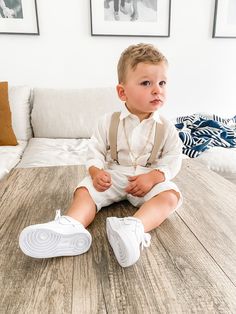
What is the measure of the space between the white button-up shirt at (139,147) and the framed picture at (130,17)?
1525mm

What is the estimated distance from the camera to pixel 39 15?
7.22 feet

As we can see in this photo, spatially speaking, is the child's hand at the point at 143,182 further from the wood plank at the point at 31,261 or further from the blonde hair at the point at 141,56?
the blonde hair at the point at 141,56

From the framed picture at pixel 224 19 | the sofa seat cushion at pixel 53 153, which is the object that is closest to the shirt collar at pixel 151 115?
the sofa seat cushion at pixel 53 153

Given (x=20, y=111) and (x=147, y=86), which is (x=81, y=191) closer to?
(x=147, y=86)

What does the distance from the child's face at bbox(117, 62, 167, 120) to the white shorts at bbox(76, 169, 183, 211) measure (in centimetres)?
25

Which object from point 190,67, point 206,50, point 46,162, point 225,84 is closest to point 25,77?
point 46,162

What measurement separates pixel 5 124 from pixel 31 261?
4.68ft

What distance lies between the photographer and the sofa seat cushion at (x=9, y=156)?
1532 millimetres

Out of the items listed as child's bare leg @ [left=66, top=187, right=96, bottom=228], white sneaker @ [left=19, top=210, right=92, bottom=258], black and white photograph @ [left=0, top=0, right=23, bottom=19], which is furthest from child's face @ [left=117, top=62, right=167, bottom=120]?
black and white photograph @ [left=0, top=0, right=23, bottom=19]

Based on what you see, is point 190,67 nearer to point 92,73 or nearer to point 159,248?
point 92,73

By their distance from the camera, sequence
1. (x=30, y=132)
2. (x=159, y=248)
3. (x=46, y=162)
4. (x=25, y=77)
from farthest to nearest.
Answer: (x=25, y=77) < (x=30, y=132) < (x=46, y=162) < (x=159, y=248)

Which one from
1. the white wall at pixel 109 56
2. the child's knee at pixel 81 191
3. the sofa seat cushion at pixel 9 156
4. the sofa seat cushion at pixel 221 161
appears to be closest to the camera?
the child's knee at pixel 81 191

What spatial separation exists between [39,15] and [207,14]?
4.50 ft

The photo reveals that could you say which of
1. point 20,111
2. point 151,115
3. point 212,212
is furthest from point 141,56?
point 20,111
